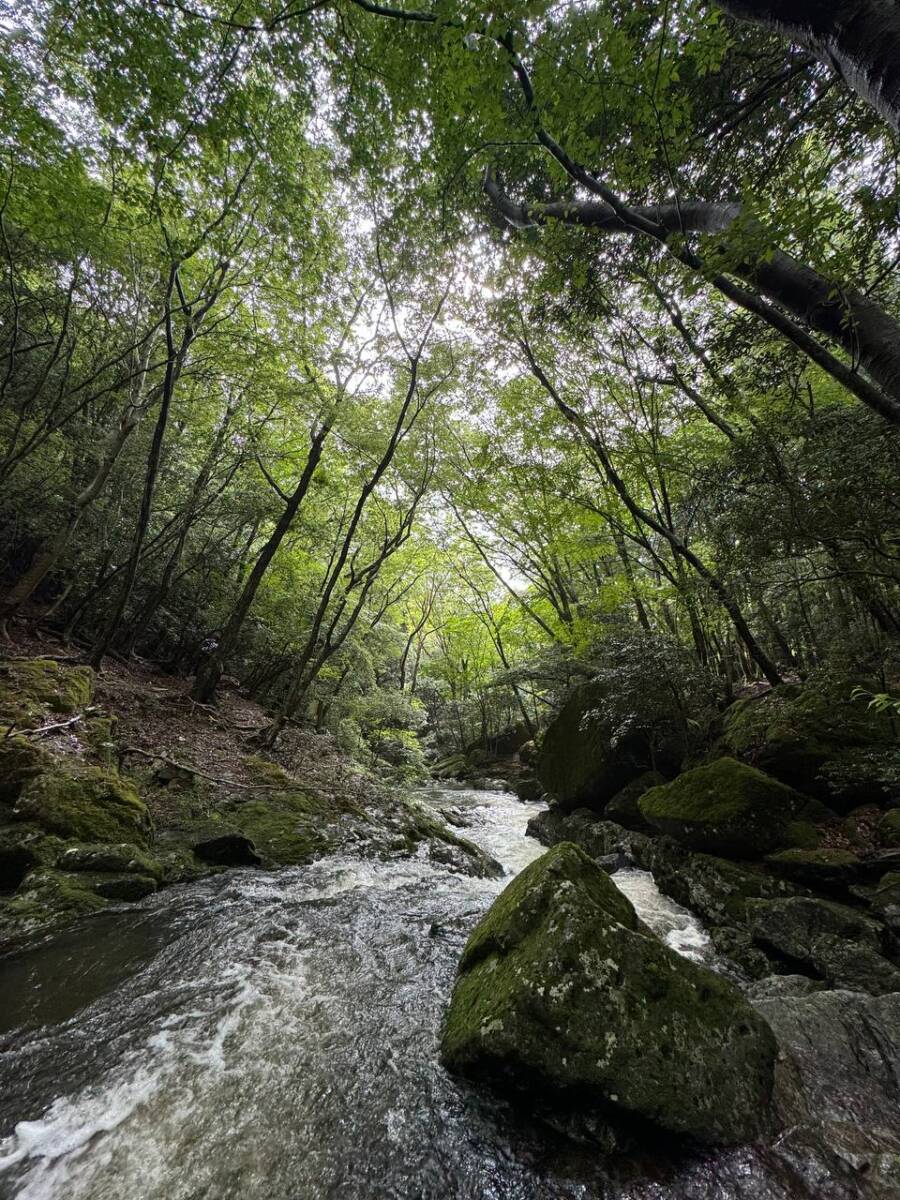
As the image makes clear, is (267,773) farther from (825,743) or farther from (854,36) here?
(854,36)

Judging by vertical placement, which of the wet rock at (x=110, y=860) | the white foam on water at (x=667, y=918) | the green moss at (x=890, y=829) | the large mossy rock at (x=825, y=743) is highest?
the large mossy rock at (x=825, y=743)

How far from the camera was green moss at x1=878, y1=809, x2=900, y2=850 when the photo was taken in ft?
17.6

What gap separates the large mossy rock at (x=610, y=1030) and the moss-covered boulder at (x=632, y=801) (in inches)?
255

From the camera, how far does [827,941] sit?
14.8 ft

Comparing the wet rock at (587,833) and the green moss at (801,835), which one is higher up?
the green moss at (801,835)

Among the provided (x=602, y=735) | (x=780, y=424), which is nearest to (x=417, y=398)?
(x=780, y=424)

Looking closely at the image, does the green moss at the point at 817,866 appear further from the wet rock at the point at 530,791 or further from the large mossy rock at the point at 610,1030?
the wet rock at the point at 530,791

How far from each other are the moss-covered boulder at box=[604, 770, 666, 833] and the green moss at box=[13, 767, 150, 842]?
8.54 m

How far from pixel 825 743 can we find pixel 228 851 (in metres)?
8.60

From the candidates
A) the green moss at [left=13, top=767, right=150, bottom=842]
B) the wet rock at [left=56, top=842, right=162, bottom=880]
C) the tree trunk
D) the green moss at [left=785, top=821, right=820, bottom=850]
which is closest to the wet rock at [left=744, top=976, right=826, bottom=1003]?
the green moss at [left=785, top=821, right=820, bottom=850]

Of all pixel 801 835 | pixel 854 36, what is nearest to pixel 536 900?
pixel 801 835

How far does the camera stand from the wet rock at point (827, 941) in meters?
4.14

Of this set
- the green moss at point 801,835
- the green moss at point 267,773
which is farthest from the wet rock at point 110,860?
the green moss at point 801,835

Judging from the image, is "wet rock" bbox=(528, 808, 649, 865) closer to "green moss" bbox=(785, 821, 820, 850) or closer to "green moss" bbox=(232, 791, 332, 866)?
"green moss" bbox=(785, 821, 820, 850)
